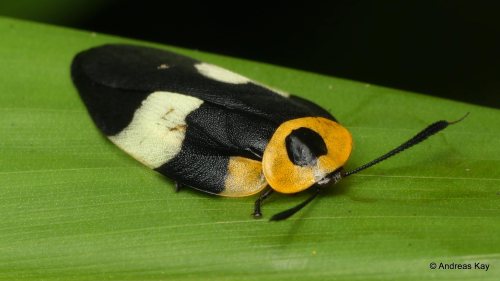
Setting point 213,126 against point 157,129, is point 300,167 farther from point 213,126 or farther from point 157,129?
point 157,129

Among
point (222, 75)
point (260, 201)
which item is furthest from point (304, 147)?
point (222, 75)

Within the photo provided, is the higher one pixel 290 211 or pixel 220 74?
pixel 220 74

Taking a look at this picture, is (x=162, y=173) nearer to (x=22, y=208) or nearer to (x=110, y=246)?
(x=110, y=246)

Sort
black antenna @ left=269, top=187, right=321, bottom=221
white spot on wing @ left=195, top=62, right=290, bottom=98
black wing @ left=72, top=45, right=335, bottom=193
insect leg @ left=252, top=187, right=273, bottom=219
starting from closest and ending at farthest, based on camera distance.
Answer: black antenna @ left=269, top=187, right=321, bottom=221, insect leg @ left=252, top=187, right=273, bottom=219, black wing @ left=72, top=45, right=335, bottom=193, white spot on wing @ left=195, top=62, right=290, bottom=98

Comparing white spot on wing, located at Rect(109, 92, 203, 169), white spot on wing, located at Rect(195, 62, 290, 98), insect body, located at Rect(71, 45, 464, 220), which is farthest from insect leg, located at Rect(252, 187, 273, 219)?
white spot on wing, located at Rect(195, 62, 290, 98)

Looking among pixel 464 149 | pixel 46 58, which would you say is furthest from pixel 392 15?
pixel 46 58

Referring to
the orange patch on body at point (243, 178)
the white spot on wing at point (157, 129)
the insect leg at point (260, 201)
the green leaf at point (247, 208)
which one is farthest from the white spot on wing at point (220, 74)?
the insect leg at point (260, 201)

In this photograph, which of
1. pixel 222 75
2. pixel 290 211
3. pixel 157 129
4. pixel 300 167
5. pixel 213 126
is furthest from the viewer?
pixel 222 75

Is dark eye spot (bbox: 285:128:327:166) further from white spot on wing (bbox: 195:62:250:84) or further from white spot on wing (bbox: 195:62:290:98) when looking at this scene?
white spot on wing (bbox: 195:62:250:84)
